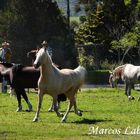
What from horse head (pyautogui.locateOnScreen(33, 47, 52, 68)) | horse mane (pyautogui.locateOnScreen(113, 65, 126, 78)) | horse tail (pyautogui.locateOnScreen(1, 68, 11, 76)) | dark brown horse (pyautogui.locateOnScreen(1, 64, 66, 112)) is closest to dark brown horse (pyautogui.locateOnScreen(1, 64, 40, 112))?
dark brown horse (pyautogui.locateOnScreen(1, 64, 66, 112))

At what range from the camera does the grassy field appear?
14.5m

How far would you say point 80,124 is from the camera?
54.9ft

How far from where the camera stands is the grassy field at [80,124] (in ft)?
47.6

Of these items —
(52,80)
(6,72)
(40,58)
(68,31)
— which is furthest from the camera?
(68,31)

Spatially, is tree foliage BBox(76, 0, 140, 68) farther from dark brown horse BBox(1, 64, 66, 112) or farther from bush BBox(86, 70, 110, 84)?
dark brown horse BBox(1, 64, 66, 112)

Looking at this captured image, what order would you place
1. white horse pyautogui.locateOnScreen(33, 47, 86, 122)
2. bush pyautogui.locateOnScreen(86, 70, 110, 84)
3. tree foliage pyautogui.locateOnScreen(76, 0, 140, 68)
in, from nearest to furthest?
white horse pyautogui.locateOnScreen(33, 47, 86, 122)
bush pyautogui.locateOnScreen(86, 70, 110, 84)
tree foliage pyautogui.locateOnScreen(76, 0, 140, 68)

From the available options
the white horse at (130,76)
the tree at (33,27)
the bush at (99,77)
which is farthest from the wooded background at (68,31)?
the white horse at (130,76)

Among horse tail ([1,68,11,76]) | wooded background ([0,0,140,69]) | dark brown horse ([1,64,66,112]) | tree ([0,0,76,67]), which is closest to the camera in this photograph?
dark brown horse ([1,64,66,112])

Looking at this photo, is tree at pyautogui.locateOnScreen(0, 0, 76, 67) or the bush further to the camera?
tree at pyautogui.locateOnScreen(0, 0, 76, 67)

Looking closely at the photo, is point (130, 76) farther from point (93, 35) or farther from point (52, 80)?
point (93, 35)

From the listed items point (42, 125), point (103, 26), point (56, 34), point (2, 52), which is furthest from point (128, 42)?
point (42, 125)

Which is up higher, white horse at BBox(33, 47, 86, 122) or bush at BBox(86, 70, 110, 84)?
white horse at BBox(33, 47, 86, 122)

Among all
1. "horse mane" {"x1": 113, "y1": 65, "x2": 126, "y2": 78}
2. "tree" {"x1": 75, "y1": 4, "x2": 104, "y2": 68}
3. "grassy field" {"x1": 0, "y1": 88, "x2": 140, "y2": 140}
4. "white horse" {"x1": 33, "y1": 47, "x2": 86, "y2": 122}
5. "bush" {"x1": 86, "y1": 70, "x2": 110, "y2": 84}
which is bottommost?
"bush" {"x1": 86, "y1": 70, "x2": 110, "y2": 84}

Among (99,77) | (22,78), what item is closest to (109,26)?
(99,77)
